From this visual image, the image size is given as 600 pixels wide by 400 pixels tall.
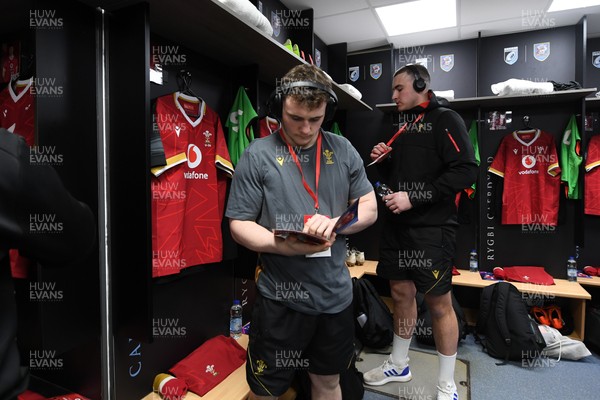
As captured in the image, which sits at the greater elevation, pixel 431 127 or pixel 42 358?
pixel 431 127

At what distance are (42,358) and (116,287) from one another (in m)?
0.35

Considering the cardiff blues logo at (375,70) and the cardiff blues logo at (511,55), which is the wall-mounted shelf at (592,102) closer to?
the cardiff blues logo at (511,55)

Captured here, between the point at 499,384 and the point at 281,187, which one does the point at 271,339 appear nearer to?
the point at 281,187

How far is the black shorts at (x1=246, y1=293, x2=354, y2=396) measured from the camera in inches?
48.1

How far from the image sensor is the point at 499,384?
2.23 m

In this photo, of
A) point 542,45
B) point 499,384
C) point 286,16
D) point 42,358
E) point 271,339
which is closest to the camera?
point 271,339

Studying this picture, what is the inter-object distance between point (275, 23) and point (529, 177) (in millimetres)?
2630

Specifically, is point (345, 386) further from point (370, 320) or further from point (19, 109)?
point (19, 109)

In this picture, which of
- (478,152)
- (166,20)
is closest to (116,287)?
(166,20)

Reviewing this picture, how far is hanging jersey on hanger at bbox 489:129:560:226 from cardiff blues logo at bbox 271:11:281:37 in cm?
229

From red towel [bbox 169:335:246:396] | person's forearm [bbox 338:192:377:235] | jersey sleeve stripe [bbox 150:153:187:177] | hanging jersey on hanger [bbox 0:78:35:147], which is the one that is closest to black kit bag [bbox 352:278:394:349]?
red towel [bbox 169:335:246:396]

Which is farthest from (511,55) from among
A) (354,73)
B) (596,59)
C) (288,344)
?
(288,344)

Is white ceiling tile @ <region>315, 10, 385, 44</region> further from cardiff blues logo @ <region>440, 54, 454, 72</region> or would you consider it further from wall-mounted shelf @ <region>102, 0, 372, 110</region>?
wall-mounted shelf @ <region>102, 0, 372, 110</region>

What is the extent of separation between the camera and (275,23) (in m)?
2.75
